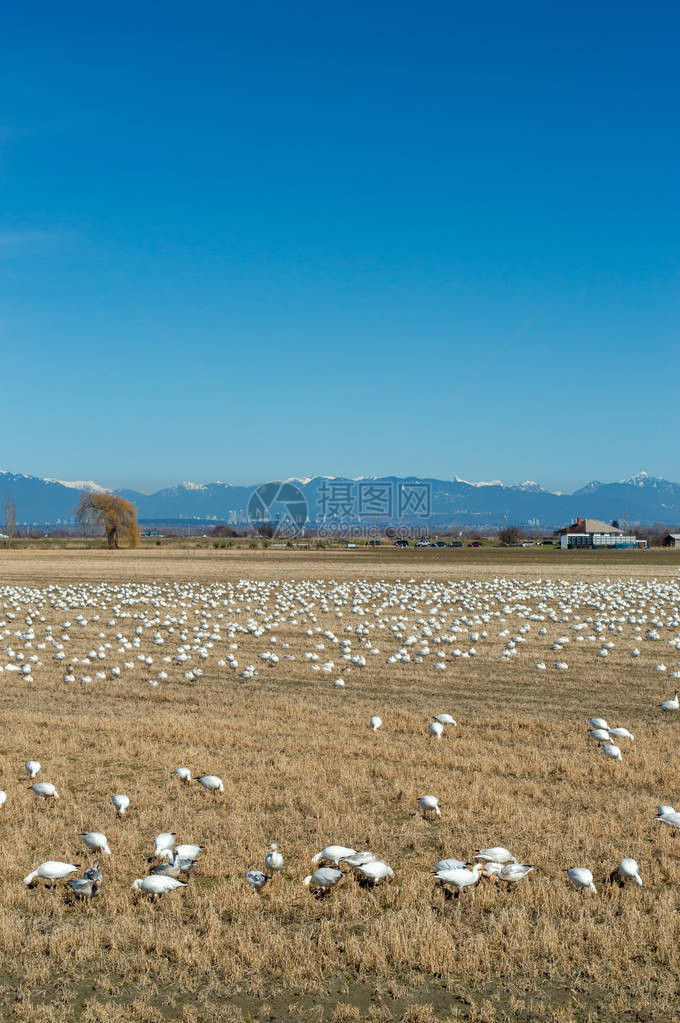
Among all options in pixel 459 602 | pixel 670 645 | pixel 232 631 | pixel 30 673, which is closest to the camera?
pixel 30 673

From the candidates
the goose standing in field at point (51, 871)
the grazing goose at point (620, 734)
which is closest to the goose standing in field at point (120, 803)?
the goose standing in field at point (51, 871)

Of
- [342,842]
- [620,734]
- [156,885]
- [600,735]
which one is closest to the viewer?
[156,885]

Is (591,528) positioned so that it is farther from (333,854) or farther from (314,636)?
(333,854)

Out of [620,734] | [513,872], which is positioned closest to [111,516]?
[620,734]

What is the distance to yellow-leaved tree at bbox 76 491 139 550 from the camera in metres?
87.9

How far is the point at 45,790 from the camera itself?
8500 mm

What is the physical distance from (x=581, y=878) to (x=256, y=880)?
2831 millimetres

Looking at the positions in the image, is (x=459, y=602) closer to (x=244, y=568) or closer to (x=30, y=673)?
(x=30, y=673)

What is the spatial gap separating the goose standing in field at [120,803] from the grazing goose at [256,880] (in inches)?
84.8

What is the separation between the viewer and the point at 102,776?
9422 millimetres

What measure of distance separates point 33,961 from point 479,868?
12.1 feet

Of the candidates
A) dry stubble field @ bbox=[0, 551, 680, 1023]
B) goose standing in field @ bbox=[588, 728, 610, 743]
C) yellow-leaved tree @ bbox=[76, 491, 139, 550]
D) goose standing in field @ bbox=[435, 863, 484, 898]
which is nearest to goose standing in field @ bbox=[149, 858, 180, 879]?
dry stubble field @ bbox=[0, 551, 680, 1023]

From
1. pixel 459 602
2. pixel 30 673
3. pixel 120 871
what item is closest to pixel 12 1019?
pixel 120 871

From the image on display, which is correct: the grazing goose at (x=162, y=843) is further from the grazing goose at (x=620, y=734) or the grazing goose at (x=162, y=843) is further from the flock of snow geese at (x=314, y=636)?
the grazing goose at (x=620, y=734)
